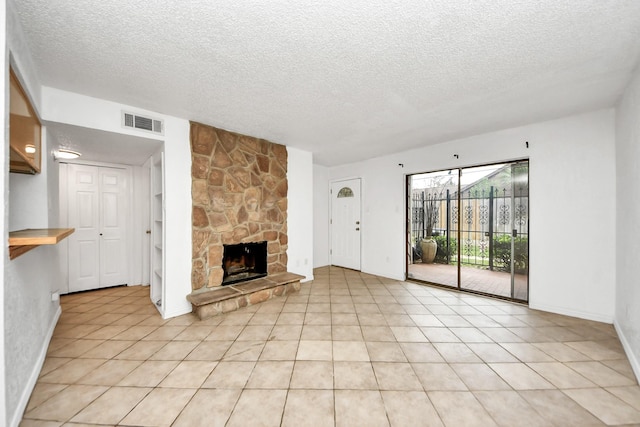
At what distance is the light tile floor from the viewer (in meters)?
1.48

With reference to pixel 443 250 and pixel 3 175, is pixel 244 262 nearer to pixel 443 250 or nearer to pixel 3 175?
pixel 3 175

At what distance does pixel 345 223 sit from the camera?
5.42m

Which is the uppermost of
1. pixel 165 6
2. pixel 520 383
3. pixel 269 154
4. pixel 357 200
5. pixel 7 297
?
pixel 165 6

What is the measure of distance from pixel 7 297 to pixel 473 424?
2721 millimetres

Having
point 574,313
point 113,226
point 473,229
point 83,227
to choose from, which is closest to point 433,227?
point 473,229

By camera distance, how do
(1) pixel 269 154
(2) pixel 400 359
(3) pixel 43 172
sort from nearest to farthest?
(2) pixel 400 359 < (3) pixel 43 172 < (1) pixel 269 154

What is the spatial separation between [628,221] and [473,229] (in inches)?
74.5

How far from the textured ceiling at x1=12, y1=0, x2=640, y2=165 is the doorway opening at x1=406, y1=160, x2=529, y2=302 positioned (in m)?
1.09

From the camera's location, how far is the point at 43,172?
229 centimetres

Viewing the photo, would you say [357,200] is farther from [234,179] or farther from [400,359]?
[400,359]

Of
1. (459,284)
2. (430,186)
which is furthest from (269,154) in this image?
(459,284)

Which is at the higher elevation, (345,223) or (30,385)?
(345,223)

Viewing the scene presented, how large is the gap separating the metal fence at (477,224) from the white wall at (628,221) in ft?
2.79

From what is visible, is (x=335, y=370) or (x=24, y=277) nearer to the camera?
(x=24, y=277)
